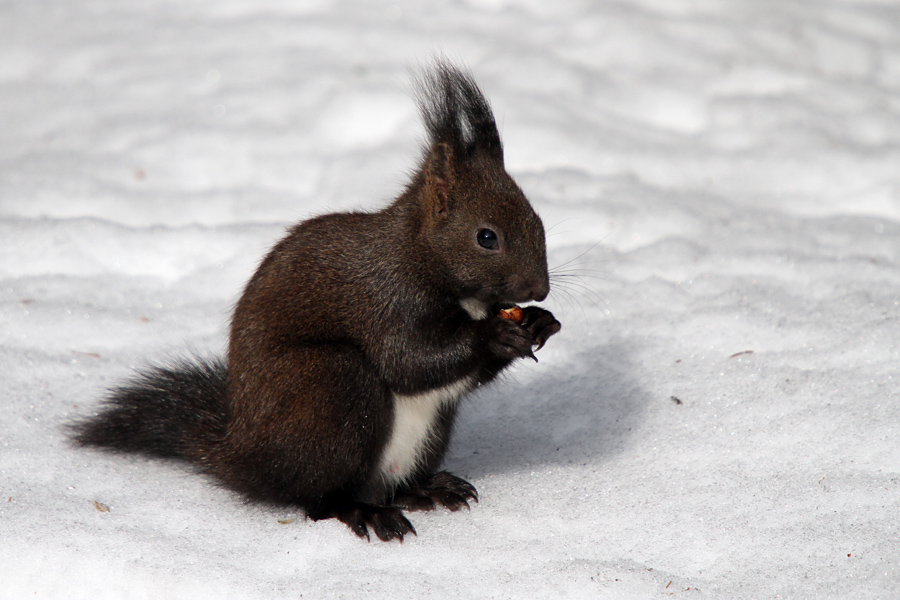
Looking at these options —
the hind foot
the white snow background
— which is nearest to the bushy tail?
the white snow background

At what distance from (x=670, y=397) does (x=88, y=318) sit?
105 inches

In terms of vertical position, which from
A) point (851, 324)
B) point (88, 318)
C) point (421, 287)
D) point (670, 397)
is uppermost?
point (421, 287)

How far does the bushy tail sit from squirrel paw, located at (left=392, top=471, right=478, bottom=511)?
0.72 metres

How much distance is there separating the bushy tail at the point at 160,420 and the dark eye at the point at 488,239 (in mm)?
1131

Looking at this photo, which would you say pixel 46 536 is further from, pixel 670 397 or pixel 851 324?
pixel 851 324

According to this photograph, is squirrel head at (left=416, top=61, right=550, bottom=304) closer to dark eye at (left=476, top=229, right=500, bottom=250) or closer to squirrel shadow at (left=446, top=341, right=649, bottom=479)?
dark eye at (left=476, top=229, right=500, bottom=250)

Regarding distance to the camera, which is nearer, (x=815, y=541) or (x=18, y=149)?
(x=815, y=541)

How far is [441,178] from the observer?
10.2 feet

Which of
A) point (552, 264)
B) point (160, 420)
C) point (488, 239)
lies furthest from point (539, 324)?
point (552, 264)

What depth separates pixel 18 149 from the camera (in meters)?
5.95

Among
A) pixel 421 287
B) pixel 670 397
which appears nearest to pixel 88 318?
pixel 421 287

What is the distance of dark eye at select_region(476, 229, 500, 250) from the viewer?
3.04 m

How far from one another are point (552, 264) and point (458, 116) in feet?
6.37

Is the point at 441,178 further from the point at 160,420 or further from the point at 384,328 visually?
the point at 160,420
